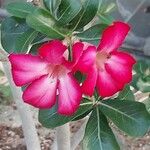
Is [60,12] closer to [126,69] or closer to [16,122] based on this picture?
[126,69]

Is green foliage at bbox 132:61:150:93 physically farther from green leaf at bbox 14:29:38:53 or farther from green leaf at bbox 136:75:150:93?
green leaf at bbox 14:29:38:53

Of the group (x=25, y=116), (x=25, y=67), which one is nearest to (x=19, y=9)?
(x=25, y=67)

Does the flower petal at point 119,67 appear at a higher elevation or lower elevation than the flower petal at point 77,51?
lower

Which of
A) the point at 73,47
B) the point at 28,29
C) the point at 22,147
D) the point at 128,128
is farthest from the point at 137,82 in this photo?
the point at 22,147

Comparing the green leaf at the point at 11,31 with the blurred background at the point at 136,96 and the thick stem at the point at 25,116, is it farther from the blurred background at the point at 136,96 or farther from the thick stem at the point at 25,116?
the blurred background at the point at 136,96

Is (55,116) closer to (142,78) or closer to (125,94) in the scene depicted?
(125,94)

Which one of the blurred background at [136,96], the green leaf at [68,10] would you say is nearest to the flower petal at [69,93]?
the green leaf at [68,10]
